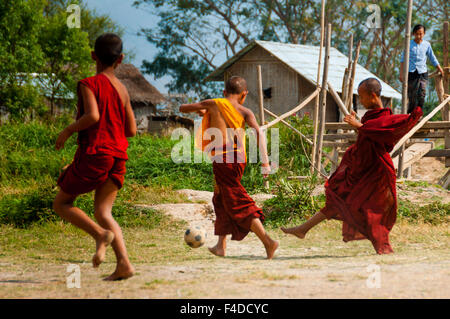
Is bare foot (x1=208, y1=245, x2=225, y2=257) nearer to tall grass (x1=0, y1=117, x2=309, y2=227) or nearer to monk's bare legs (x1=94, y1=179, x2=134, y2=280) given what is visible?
monk's bare legs (x1=94, y1=179, x2=134, y2=280)

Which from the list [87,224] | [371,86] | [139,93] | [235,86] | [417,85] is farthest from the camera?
[139,93]

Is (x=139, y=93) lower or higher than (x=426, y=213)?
higher

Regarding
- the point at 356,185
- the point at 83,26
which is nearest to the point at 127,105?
the point at 356,185

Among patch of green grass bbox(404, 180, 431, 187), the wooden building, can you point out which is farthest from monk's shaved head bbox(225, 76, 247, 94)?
the wooden building

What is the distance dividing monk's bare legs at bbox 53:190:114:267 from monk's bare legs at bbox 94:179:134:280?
0.07m

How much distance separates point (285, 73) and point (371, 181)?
A: 13.9m

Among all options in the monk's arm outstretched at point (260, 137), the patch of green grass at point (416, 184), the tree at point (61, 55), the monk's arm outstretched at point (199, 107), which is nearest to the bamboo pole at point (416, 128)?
the patch of green grass at point (416, 184)

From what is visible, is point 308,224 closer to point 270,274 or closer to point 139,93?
point 270,274

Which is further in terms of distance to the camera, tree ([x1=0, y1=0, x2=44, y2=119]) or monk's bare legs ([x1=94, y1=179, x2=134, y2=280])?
tree ([x1=0, y1=0, x2=44, y2=119])

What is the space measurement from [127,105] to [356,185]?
93.0 inches

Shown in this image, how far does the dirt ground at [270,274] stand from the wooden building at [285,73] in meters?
11.9

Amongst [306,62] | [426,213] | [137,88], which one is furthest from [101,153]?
[137,88]

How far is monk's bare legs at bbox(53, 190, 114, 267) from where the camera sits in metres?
3.76

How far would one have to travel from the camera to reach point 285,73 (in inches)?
737
